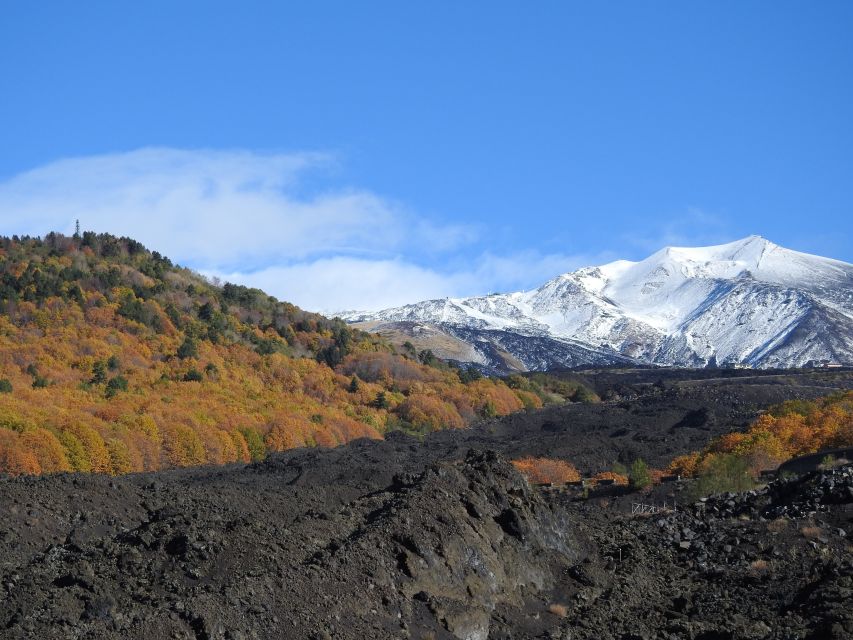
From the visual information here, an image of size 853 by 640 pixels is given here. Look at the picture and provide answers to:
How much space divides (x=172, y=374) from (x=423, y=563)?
68643 millimetres

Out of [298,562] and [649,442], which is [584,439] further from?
[298,562]

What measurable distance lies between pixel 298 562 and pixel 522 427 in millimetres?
76215

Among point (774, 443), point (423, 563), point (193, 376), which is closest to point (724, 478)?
point (774, 443)

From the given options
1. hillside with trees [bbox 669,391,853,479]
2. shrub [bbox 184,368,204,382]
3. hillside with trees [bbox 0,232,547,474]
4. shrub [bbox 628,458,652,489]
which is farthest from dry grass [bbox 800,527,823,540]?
shrub [bbox 184,368,204,382]

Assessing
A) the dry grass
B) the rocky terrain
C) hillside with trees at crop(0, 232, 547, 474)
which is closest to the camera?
the rocky terrain

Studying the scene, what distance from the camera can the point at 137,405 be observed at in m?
75.7

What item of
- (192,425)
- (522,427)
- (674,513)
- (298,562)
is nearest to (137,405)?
(192,425)

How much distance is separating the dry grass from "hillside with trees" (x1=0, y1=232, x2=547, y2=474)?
3733 centimetres

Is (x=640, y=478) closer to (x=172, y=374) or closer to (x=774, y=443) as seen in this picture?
(x=774, y=443)

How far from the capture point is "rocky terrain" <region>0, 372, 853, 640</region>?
21.6 m

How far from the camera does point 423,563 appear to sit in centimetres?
2600

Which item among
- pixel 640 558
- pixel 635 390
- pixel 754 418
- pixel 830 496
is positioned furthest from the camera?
pixel 635 390

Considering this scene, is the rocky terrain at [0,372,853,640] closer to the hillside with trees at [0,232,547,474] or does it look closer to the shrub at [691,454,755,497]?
the shrub at [691,454,755,497]

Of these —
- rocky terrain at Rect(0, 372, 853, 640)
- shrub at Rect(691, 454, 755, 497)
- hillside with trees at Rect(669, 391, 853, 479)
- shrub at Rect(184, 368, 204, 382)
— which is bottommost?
rocky terrain at Rect(0, 372, 853, 640)
